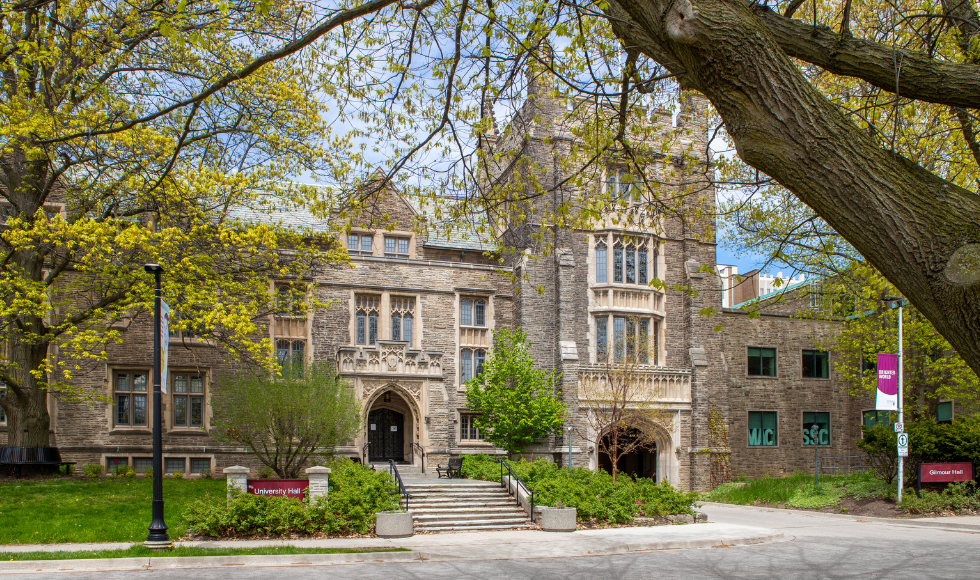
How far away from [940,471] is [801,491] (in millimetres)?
4647

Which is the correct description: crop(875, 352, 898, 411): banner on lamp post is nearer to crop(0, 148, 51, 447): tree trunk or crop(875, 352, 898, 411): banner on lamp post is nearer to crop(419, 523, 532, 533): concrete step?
crop(419, 523, 532, 533): concrete step

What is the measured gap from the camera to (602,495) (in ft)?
59.6

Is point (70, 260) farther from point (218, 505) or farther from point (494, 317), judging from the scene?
point (494, 317)

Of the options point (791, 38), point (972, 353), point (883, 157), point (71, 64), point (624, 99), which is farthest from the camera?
point (71, 64)

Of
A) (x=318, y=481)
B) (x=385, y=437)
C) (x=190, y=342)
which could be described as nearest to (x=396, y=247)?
(x=385, y=437)

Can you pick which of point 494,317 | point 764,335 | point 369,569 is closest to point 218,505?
point 369,569

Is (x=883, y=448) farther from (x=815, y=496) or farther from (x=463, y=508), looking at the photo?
(x=463, y=508)

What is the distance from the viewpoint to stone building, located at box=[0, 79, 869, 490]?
25.1 meters

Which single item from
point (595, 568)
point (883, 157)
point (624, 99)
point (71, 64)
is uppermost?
point (71, 64)

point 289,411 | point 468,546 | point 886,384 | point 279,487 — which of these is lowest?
point 468,546

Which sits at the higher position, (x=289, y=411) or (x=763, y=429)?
(x=289, y=411)

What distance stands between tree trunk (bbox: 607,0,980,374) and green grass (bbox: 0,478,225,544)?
41.4 ft

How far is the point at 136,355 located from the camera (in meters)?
24.8

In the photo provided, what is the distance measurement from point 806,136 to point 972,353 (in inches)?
52.8
